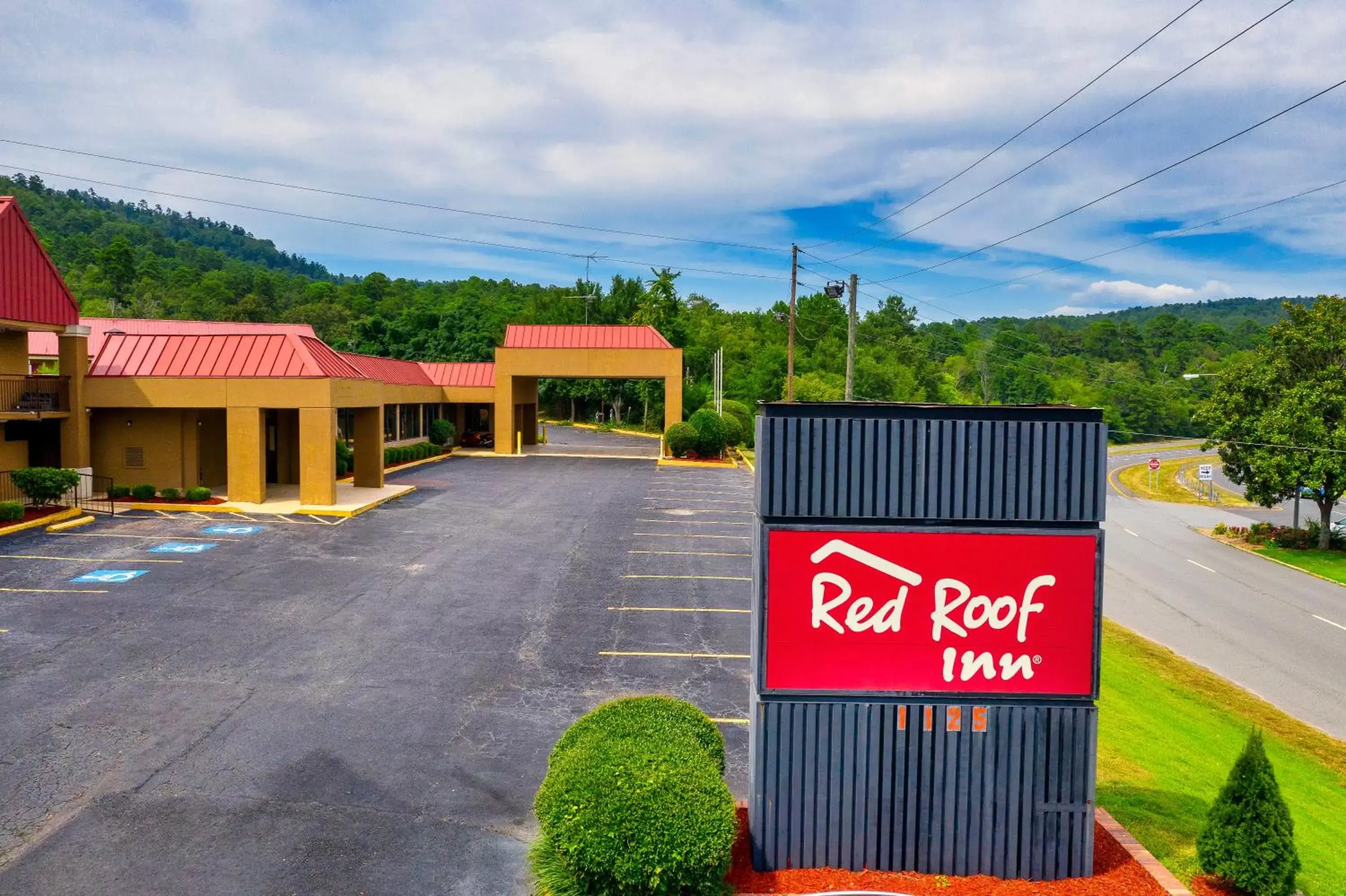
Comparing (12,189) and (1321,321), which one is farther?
(12,189)

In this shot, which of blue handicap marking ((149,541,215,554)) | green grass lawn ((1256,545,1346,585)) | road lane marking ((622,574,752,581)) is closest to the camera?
road lane marking ((622,574,752,581))

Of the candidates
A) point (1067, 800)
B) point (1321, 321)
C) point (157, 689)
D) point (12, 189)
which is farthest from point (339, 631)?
point (12, 189)

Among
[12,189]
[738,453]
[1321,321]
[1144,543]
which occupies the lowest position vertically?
[1144,543]

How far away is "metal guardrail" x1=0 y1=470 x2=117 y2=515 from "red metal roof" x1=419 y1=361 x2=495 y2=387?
2187 cm

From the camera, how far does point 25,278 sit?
23609 mm

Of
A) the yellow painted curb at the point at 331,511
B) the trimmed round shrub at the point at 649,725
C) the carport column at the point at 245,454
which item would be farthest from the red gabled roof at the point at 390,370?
the trimmed round shrub at the point at 649,725

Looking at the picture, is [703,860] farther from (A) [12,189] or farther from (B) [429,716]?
(A) [12,189]

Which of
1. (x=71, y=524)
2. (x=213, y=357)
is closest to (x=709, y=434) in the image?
(x=213, y=357)

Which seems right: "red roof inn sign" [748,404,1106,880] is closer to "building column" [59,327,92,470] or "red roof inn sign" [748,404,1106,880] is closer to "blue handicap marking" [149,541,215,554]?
"blue handicap marking" [149,541,215,554]

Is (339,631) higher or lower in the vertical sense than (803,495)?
lower

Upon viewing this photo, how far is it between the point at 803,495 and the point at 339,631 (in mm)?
10091

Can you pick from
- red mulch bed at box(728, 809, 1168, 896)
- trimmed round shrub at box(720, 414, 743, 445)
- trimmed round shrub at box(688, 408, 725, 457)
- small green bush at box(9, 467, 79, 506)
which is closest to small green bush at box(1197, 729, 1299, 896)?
red mulch bed at box(728, 809, 1168, 896)

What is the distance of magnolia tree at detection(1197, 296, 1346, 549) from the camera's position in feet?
114

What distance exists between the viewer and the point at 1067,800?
7301 millimetres
